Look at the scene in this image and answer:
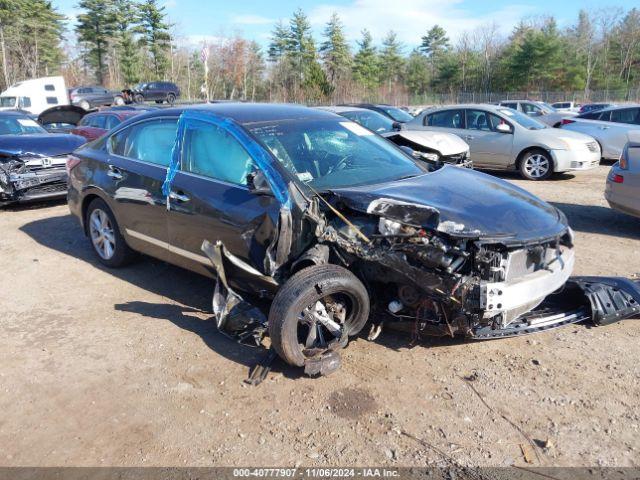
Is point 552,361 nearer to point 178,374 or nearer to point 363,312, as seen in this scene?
point 363,312

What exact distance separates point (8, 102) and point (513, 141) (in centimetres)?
2795

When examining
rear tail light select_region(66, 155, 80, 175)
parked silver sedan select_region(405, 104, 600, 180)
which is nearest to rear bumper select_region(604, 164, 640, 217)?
parked silver sedan select_region(405, 104, 600, 180)

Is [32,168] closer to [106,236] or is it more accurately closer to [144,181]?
[106,236]

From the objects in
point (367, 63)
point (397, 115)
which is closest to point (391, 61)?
point (367, 63)

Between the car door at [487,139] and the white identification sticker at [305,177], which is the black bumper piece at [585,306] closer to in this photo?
the white identification sticker at [305,177]

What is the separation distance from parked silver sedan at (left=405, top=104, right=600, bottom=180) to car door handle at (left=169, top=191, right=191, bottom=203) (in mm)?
8384

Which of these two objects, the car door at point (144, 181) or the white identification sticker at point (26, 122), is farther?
the white identification sticker at point (26, 122)

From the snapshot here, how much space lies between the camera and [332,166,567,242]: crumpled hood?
3.53 meters

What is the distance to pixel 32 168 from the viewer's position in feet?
28.3

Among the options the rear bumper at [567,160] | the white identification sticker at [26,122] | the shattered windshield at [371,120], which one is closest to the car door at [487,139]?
the rear bumper at [567,160]

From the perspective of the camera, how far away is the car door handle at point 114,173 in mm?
5262

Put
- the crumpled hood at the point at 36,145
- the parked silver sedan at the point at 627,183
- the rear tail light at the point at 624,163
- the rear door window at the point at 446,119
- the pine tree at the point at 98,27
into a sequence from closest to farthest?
1. the parked silver sedan at the point at 627,183
2. the rear tail light at the point at 624,163
3. the crumpled hood at the point at 36,145
4. the rear door window at the point at 446,119
5. the pine tree at the point at 98,27

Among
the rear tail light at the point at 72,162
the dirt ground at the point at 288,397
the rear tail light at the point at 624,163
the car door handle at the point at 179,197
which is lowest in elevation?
the dirt ground at the point at 288,397

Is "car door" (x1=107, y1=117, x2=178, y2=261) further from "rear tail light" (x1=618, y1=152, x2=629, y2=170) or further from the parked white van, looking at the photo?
the parked white van
